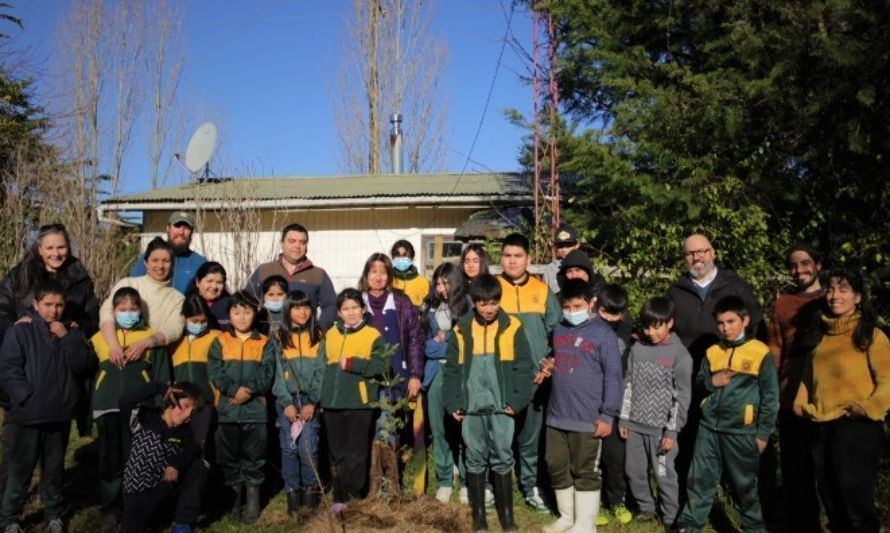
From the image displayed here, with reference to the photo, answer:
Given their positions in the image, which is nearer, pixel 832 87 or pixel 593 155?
pixel 832 87

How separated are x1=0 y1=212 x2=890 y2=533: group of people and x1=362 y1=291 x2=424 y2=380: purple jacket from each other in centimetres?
1

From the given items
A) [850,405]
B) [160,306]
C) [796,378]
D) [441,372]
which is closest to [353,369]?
[441,372]

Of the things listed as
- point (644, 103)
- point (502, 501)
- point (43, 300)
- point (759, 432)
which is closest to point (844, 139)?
point (644, 103)

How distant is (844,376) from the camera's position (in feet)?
14.3

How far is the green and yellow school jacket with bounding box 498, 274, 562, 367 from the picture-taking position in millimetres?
5230

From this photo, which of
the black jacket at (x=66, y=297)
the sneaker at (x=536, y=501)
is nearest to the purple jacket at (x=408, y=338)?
the sneaker at (x=536, y=501)

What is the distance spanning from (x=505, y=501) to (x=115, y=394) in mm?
2704

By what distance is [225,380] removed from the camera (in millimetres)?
5148

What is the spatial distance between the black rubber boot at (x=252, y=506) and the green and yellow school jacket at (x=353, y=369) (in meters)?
0.80

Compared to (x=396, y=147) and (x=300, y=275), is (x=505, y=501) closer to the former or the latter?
(x=300, y=275)

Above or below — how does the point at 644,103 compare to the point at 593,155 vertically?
above

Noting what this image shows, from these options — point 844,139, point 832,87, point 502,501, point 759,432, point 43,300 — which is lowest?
point 502,501

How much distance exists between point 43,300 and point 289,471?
200 cm

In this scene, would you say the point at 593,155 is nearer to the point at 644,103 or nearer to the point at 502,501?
the point at 644,103
